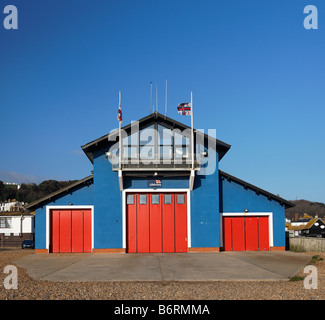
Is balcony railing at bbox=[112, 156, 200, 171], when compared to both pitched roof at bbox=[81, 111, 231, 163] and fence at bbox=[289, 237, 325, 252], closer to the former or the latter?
pitched roof at bbox=[81, 111, 231, 163]

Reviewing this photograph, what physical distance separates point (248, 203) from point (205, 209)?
3.10m

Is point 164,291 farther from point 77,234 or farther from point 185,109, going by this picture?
point 77,234

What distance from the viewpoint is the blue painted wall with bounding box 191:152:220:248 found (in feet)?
79.8

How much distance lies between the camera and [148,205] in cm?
2433

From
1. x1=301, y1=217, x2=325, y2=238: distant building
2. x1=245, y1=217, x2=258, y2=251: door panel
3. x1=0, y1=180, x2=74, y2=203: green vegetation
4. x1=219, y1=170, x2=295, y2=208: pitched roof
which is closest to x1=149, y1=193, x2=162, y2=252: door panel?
x1=219, y1=170, x2=295, y2=208: pitched roof

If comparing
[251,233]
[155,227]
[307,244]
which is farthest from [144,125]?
[307,244]

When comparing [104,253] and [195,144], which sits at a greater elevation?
[195,144]

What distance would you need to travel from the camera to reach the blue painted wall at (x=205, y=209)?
24.3 metres

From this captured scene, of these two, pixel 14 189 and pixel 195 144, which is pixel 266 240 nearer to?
pixel 195 144

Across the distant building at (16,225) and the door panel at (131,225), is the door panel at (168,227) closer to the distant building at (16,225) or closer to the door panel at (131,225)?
the door panel at (131,225)

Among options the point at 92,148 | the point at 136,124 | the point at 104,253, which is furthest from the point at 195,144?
the point at 104,253

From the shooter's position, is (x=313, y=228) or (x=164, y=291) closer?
(x=164, y=291)

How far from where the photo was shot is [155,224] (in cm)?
2428

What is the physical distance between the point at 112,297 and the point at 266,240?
16.7m
